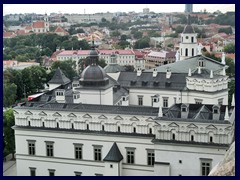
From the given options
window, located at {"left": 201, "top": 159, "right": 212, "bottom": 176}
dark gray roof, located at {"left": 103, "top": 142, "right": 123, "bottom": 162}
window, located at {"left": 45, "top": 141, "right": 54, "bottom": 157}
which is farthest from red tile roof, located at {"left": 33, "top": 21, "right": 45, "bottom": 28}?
window, located at {"left": 201, "top": 159, "right": 212, "bottom": 176}

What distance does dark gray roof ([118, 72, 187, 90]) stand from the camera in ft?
82.8

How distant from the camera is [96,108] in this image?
1820 cm

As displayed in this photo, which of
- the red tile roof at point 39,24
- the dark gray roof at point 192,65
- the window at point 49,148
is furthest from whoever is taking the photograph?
the red tile roof at point 39,24

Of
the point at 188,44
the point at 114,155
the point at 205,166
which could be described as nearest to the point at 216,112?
the point at 205,166

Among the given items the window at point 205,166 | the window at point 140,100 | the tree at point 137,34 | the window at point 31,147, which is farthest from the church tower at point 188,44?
the tree at point 137,34

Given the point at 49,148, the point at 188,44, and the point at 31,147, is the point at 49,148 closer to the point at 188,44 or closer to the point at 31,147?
the point at 31,147

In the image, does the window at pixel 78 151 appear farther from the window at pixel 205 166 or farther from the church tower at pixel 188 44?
the church tower at pixel 188 44

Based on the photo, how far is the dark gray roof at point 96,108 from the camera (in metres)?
17.5

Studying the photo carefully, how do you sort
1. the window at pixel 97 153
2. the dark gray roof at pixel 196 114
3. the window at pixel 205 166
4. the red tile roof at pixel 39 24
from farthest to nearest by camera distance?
the red tile roof at pixel 39 24 < the window at pixel 97 153 < the dark gray roof at pixel 196 114 < the window at pixel 205 166

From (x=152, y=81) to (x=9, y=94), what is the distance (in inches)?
473

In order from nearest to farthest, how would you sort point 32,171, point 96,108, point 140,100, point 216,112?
point 216,112, point 96,108, point 32,171, point 140,100

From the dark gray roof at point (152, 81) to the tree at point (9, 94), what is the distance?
9.90m

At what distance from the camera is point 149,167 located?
56.1ft

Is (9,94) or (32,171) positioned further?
(9,94)
